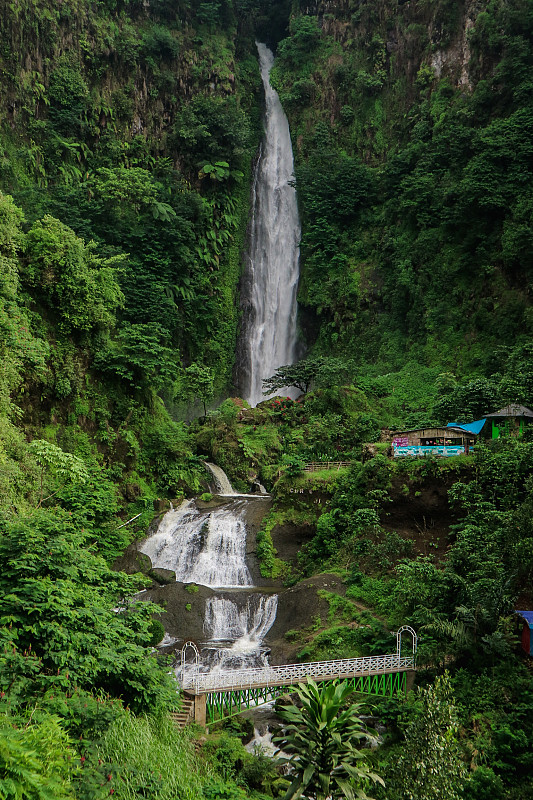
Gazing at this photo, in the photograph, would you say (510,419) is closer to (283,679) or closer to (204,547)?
(204,547)

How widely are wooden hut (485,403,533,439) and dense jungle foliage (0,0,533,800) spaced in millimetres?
1591

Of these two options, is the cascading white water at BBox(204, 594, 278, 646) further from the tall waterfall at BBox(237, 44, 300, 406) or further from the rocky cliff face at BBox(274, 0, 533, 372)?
the tall waterfall at BBox(237, 44, 300, 406)

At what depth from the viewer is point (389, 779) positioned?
472 inches

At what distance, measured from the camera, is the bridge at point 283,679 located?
1552 cm

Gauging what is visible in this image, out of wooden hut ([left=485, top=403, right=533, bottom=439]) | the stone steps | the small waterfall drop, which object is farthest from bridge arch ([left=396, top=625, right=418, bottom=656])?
the small waterfall drop

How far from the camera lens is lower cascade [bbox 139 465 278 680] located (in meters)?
19.4

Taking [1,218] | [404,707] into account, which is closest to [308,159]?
[1,218]

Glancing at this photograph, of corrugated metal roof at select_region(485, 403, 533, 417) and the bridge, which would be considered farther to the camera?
corrugated metal roof at select_region(485, 403, 533, 417)

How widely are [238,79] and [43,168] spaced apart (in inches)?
699

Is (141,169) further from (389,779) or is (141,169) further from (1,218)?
(389,779)

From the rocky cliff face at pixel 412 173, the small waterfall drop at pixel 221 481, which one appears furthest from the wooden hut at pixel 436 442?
the rocky cliff face at pixel 412 173

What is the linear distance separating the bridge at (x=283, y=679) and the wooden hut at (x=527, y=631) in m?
2.79

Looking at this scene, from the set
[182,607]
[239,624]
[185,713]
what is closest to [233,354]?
[182,607]

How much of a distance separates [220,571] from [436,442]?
29.4 feet
